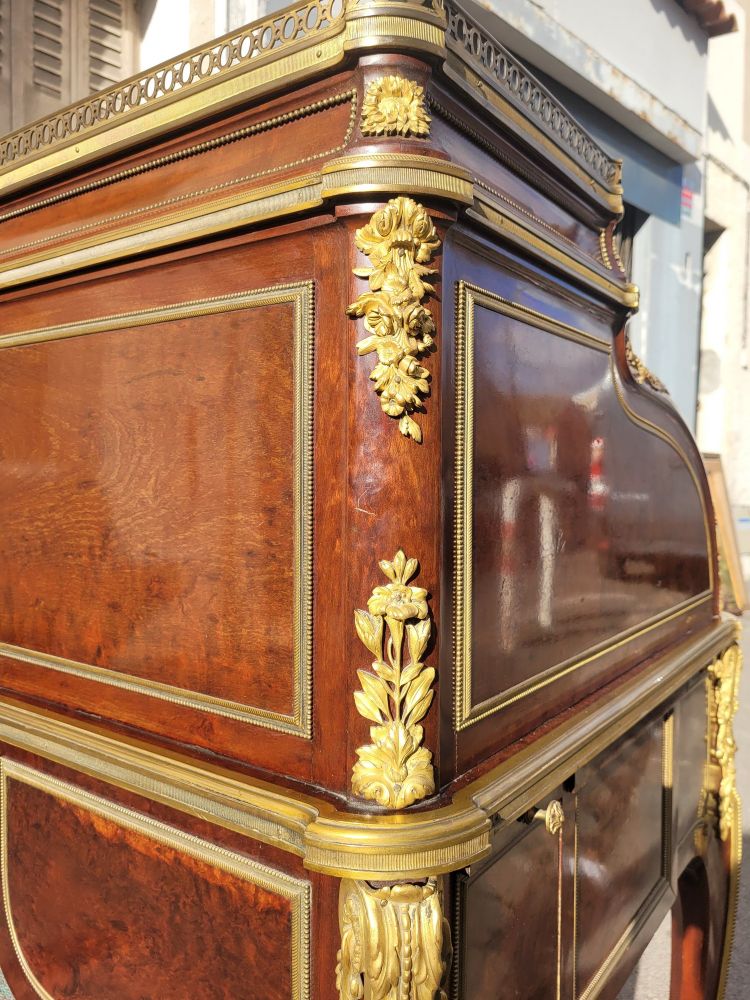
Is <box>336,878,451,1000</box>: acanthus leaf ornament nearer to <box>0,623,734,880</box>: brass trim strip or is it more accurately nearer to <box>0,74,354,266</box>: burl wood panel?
<box>0,623,734,880</box>: brass trim strip

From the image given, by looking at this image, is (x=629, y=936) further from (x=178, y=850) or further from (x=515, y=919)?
(x=178, y=850)

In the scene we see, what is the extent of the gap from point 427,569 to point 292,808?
252 mm

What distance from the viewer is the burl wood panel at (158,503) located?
819 millimetres

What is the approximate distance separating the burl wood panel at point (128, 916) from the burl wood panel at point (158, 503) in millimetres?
199

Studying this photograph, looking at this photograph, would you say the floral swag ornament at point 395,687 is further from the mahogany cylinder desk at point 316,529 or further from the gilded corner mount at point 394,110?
the gilded corner mount at point 394,110

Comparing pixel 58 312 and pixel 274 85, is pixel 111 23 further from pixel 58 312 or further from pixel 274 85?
pixel 274 85

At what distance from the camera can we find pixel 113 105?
0.97 m

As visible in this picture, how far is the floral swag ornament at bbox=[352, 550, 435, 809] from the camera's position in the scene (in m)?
0.73

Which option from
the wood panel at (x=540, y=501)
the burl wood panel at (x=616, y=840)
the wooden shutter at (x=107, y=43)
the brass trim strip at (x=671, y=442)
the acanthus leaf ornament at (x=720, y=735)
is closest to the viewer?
the wood panel at (x=540, y=501)

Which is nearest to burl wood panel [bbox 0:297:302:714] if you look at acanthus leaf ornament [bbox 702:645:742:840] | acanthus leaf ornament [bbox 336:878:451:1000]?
acanthus leaf ornament [bbox 336:878:451:1000]

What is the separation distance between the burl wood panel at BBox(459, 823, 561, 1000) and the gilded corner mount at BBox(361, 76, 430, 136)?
0.71 m

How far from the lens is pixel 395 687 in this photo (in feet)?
2.41

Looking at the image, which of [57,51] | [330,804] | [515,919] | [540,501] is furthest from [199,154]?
[57,51]

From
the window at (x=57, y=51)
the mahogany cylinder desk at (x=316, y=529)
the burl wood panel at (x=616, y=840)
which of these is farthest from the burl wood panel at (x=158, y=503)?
the window at (x=57, y=51)
